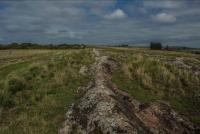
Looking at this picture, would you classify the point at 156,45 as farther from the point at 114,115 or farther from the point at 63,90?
the point at 114,115

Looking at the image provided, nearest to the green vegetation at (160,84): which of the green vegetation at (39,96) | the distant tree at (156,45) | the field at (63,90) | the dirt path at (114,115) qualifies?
the field at (63,90)

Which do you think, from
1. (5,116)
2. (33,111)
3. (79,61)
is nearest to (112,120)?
(33,111)

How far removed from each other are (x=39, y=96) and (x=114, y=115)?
6.78 meters

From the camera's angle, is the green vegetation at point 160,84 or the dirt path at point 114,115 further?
the green vegetation at point 160,84

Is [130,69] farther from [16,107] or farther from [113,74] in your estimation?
[16,107]

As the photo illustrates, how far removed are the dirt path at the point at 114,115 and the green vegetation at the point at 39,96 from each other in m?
0.92

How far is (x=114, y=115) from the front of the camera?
42.0ft

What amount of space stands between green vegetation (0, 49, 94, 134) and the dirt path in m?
0.92

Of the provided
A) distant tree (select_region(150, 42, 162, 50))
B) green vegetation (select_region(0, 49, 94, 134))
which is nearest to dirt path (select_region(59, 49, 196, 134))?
green vegetation (select_region(0, 49, 94, 134))

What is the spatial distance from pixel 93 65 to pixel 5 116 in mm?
7530

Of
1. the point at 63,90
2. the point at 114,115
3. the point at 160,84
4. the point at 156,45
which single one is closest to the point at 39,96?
the point at 63,90

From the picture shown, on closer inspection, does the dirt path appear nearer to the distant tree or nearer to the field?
the field

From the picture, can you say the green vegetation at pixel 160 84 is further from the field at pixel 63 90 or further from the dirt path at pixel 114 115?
the dirt path at pixel 114 115

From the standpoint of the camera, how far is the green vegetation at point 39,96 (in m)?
14.8
